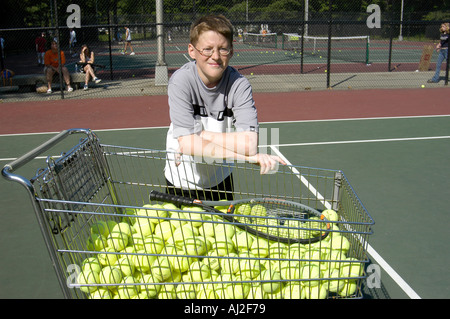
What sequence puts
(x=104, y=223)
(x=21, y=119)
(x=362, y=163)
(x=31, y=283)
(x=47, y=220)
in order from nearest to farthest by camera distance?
(x=47, y=220)
(x=104, y=223)
(x=31, y=283)
(x=362, y=163)
(x=21, y=119)

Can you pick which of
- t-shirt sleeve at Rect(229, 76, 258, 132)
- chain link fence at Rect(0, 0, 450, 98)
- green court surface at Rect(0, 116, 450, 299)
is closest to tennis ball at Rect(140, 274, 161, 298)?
t-shirt sleeve at Rect(229, 76, 258, 132)

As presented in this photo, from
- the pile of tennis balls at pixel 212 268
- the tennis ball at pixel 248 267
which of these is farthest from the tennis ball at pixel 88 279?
the tennis ball at pixel 248 267

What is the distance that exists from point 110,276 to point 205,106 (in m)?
1.27

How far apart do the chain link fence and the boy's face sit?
34.5 ft

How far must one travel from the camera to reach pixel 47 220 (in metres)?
2.18

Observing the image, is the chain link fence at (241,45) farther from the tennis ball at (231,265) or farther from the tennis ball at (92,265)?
the tennis ball at (231,265)

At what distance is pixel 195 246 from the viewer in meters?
2.42

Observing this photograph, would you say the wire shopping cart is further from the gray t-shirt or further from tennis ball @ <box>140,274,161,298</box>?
the gray t-shirt

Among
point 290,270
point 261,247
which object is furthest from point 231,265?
point 290,270

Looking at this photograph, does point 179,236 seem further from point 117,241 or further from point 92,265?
point 92,265

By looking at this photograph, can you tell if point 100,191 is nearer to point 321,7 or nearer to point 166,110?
point 166,110
